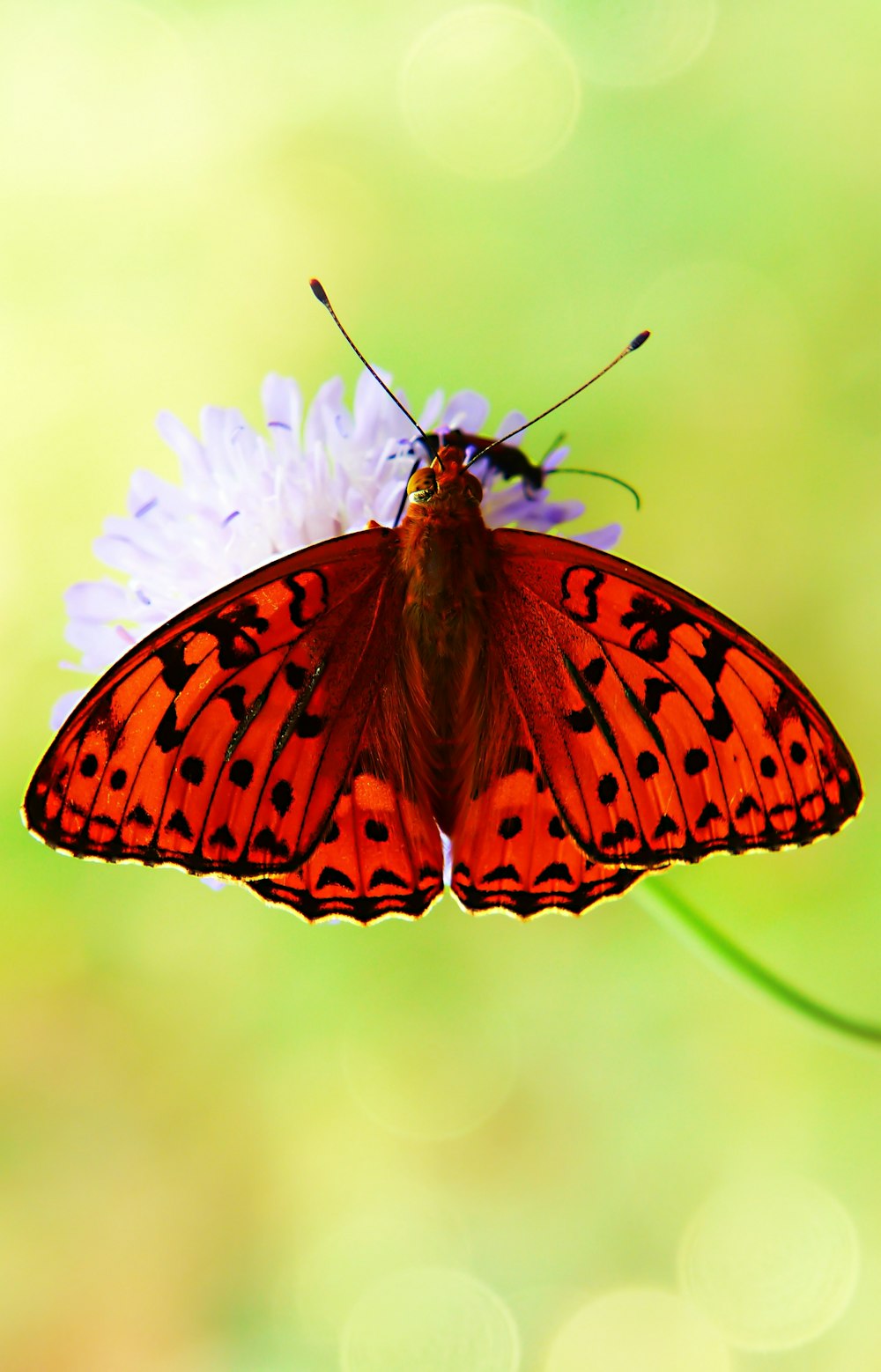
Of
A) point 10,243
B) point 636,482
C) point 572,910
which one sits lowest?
point 572,910

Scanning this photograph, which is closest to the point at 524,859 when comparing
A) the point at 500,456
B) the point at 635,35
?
the point at 500,456

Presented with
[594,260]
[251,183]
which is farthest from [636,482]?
[251,183]

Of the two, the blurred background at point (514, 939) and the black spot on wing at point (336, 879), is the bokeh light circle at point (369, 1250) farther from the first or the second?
the black spot on wing at point (336, 879)

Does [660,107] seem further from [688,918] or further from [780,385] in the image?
[688,918]

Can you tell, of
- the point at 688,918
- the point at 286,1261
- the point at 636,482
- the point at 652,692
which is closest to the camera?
the point at 652,692

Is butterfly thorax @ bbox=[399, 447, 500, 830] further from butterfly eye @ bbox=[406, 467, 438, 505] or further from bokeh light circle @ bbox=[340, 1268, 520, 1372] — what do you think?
bokeh light circle @ bbox=[340, 1268, 520, 1372]

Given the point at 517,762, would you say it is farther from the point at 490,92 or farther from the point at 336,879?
the point at 490,92
